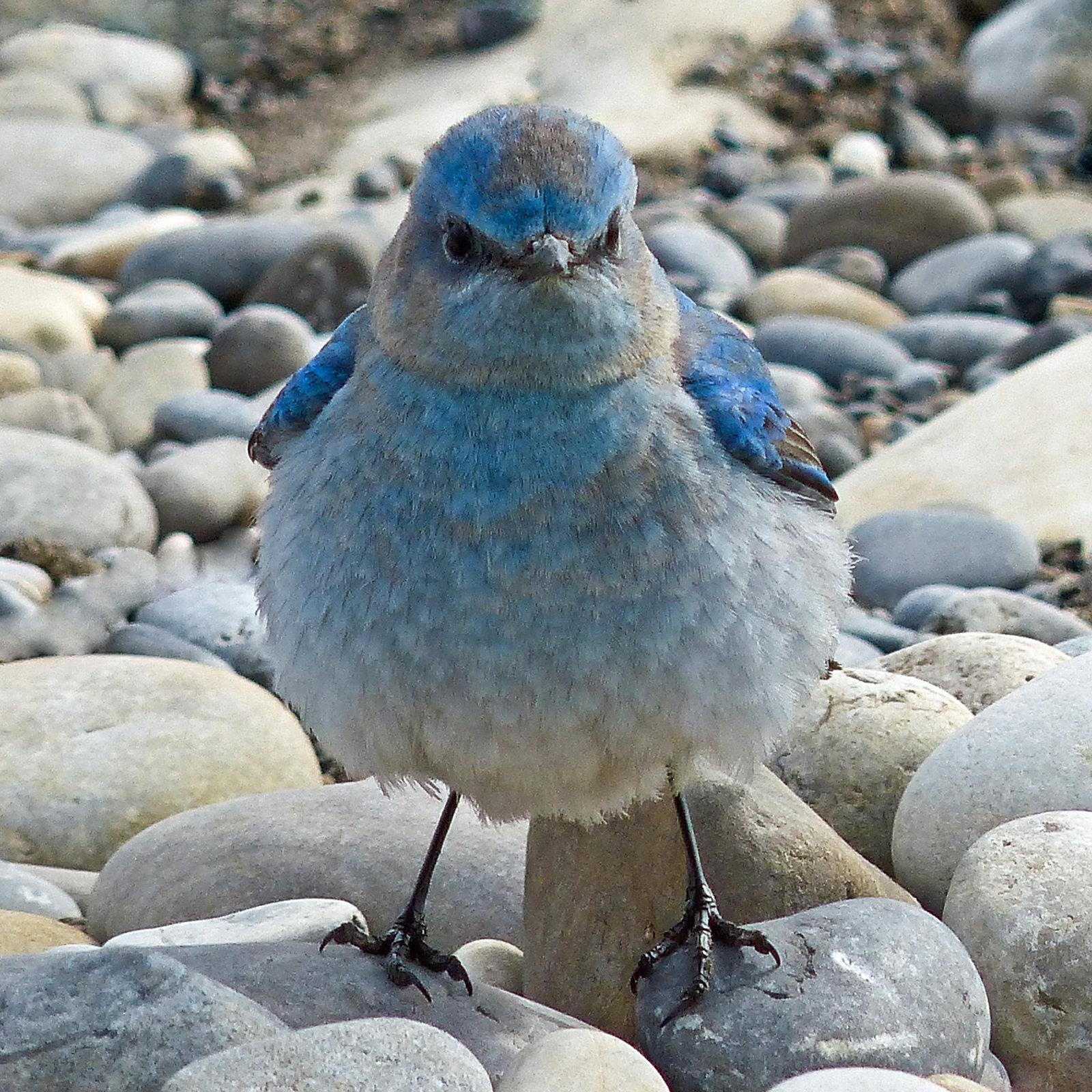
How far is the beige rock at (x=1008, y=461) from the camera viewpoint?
28.0ft

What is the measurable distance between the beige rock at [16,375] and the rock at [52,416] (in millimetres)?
246

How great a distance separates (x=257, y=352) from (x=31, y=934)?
5775 mm

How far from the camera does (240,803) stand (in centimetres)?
543

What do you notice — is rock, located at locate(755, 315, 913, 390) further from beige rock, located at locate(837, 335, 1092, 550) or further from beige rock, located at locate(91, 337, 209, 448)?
beige rock, located at locate(91, 337, 209, 448)

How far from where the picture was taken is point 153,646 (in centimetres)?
724

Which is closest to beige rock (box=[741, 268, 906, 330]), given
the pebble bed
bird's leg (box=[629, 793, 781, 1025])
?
the pebble bed

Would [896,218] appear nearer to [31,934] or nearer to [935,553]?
[935,553]

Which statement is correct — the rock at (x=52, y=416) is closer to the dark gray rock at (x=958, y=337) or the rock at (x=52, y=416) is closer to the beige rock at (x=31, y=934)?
the beige rock at (x=31, y=934)

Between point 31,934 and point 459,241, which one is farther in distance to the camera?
point 31,934

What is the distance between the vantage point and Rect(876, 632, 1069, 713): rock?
19.4ft

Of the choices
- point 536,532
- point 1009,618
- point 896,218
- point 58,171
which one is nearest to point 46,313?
point 58,171

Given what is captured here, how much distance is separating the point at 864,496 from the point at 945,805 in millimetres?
3865

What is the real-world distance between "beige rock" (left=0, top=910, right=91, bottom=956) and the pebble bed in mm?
19

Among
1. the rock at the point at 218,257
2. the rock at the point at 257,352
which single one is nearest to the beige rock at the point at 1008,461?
the rock at the point at 257,352
